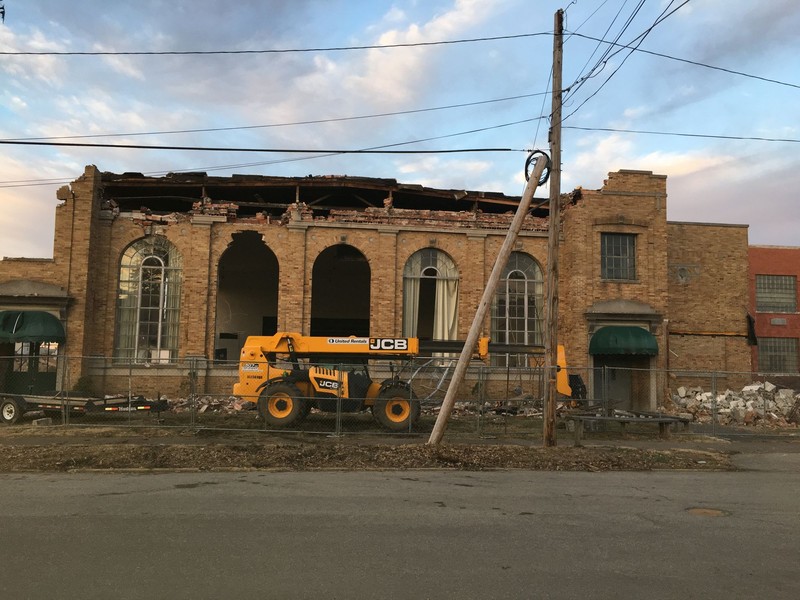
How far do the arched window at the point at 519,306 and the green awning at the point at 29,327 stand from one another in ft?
49.1

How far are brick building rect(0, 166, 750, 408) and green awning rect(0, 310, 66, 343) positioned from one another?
311 millimetres

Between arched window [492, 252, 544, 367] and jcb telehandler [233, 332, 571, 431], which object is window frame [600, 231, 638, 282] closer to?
arched window [492, 252, 544, 367]

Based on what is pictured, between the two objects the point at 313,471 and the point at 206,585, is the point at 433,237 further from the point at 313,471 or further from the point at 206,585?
the point at 206,585

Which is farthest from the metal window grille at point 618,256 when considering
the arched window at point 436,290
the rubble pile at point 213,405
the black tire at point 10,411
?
the black tire at point 10,411

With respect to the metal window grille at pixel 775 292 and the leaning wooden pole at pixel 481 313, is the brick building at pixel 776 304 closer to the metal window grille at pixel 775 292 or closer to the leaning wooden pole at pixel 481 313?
the metal window grille at pixel 775 292

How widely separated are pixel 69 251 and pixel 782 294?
106 feet

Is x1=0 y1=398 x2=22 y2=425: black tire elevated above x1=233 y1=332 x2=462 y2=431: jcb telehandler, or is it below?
below

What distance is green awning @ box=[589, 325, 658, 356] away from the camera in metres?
21.8

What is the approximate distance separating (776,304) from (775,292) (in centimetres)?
62

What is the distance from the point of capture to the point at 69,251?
67.8 ft

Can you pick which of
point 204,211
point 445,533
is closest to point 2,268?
point 204,211

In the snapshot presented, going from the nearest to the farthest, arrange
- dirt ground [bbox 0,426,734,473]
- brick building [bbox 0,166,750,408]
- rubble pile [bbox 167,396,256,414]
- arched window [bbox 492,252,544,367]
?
dirt ground [bbox 0,426,734,473] < rubble pile [bbox 167,396,256,414] < brick building [bbox 0,166,750,408] < arched window [bbox 492,252,544,367]

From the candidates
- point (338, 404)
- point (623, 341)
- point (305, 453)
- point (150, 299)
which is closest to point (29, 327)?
point (150, 299)

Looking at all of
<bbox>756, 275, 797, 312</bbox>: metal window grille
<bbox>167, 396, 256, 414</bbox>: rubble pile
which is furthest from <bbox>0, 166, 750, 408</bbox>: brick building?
<bbox>756, 275, 797, 312</bbox>: metal window grille
